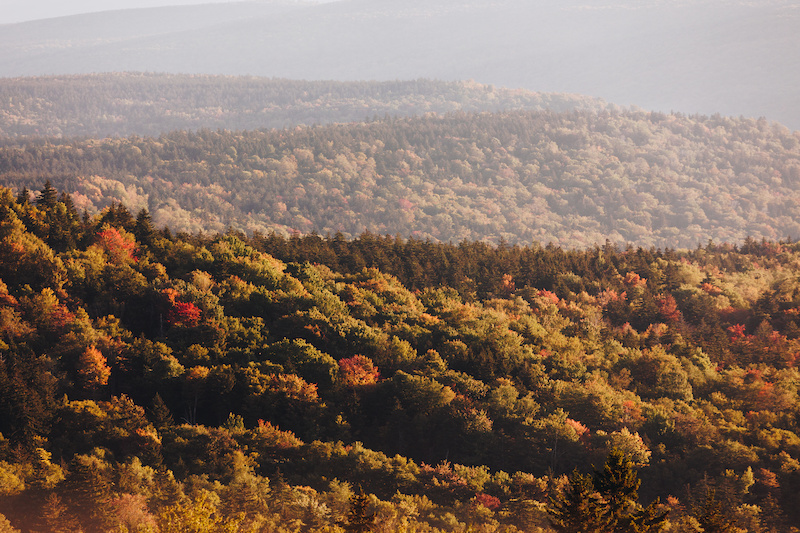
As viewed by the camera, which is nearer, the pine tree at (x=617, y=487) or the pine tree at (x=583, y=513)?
the pine tree at (x=617, y=487)

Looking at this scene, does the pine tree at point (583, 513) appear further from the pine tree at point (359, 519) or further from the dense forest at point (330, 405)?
the pine tree at point (359, 519)

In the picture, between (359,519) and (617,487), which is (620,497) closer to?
(617,487)

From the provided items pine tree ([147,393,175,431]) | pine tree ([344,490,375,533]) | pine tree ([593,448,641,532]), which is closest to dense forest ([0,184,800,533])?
pine tree ([593,448,641,532])

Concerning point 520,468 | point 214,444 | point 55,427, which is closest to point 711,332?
point 520,468

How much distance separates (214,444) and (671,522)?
41.1 meters

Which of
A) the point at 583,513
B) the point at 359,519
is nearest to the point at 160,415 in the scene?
the point at 359,519

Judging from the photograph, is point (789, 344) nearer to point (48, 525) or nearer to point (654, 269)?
point (654, 269)

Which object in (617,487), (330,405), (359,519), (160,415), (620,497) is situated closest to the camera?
(617,487)

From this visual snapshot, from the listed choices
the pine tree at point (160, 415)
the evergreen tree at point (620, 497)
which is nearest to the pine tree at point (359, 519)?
the evergreen tree at point (620, 497)

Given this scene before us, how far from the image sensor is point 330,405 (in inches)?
3098

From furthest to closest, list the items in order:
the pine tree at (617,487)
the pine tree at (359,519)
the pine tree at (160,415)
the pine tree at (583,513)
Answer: the pine tree at (160,415) → the pine tree at (359,519) → the pine tree at (583,513) → the pine tree at (617,487)

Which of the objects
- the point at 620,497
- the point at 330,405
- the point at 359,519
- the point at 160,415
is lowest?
the point at 330,405

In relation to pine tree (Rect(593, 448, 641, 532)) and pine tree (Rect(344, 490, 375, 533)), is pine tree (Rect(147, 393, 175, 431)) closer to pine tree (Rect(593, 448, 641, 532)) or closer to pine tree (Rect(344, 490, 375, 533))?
pine tree (Rect(344, 490, 375, 533))

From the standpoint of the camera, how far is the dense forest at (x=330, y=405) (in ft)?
195
